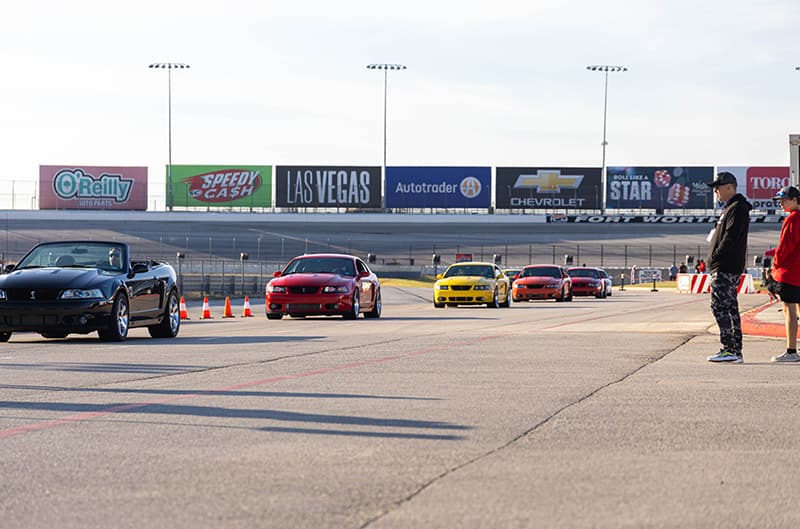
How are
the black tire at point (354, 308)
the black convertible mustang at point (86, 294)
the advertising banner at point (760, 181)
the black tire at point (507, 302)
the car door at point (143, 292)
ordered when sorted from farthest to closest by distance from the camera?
the advertising banner at point (760, 181) → the black tire at point (507, 302) → the black tire at point (354, 308) → the car door at point (143, 292) → the black convertible mustang at point (86, 294)

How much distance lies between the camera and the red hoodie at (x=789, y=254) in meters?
12.8

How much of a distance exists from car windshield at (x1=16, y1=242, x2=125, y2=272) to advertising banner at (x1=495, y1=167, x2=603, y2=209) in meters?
88.0

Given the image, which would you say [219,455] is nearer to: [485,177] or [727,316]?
[727,316]

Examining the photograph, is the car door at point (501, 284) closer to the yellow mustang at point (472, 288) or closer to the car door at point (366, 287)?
the yellow mustang at point (472, 288)

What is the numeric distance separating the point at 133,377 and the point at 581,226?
299 feet

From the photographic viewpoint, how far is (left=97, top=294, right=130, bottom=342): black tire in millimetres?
17047

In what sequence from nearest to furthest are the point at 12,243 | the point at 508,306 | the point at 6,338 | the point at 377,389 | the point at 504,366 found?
1. the point at 377,389
2. the point at 504,366
3. the point at 6,338
4. the point at 508,306
5. the point at 12,243

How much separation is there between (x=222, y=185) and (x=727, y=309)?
9409 centimetres

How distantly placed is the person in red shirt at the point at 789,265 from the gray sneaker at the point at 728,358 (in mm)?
382

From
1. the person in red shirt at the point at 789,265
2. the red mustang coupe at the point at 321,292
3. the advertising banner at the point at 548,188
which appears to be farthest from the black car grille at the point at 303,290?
the advertising banner at the point at 548,188

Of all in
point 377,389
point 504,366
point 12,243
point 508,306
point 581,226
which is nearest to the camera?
point 377,389

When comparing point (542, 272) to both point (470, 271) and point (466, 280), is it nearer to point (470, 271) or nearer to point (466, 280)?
point (470, 271)

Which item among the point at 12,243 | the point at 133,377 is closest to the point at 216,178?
the point at 12,243

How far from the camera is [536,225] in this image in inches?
3976
